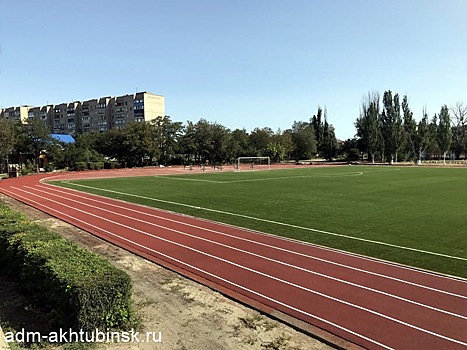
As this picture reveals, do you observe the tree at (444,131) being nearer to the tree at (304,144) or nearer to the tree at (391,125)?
the tree at (391,125)

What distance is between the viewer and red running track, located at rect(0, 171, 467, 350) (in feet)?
15.4

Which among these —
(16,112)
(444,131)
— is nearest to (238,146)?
(444,131)

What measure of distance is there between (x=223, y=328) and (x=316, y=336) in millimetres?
1219

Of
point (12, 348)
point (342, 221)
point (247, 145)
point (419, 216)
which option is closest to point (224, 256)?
point (12, 348)

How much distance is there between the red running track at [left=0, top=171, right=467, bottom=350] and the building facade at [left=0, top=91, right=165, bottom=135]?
82192 millimetres

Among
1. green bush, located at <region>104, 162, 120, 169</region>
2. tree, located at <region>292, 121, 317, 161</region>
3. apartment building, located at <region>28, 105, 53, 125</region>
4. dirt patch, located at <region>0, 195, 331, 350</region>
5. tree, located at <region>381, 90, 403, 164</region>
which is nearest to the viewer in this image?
dirt patch, located at <region>0, 195, 331, 350</region>

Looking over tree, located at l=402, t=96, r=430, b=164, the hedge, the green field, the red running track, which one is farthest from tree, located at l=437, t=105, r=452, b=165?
the hedge

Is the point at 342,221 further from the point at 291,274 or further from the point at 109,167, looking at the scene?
the point at 109,167

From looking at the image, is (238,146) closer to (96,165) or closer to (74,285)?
(96,165)

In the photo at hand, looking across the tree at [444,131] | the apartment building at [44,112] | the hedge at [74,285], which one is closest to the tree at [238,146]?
the tree at [444,131]

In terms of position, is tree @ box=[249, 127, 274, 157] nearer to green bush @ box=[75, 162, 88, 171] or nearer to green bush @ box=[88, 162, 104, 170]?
green bush @ box=[88, 162, 104, 170]

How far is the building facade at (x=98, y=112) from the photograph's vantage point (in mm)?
91625

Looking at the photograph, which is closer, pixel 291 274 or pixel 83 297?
pixel 83 297

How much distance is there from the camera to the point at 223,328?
476 cm
